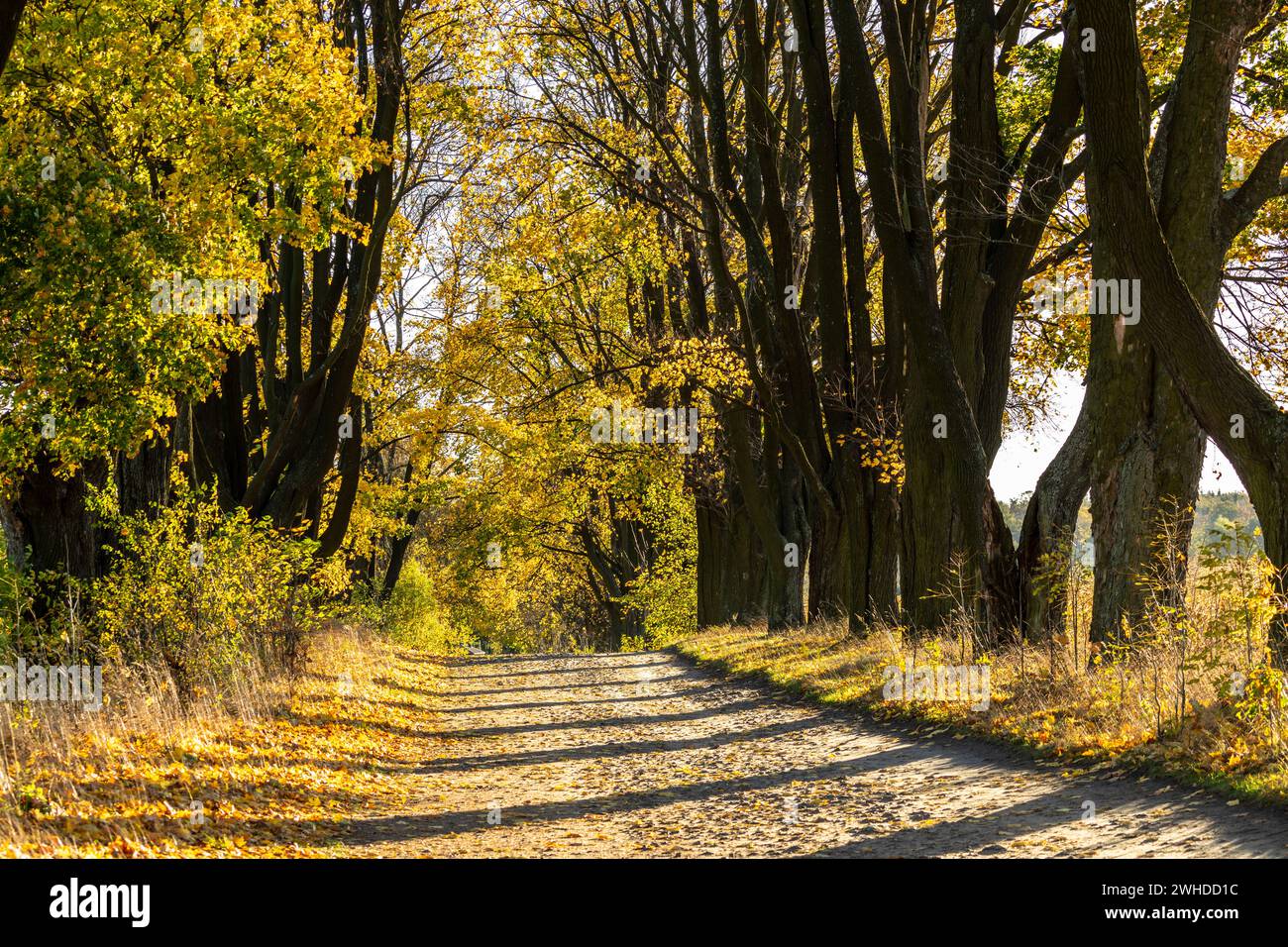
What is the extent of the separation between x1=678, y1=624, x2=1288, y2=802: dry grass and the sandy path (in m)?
0.30

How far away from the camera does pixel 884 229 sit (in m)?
14.1

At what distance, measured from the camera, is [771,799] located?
28.2 ft

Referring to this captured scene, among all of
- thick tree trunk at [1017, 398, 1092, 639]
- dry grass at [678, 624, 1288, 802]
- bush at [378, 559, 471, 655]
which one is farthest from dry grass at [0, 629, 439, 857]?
bush at [378, 559, 471, 655]

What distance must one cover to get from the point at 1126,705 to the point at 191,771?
6917 mm

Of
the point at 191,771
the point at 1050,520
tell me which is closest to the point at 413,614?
the point at 1050,520

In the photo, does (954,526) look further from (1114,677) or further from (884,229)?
(1114,677)

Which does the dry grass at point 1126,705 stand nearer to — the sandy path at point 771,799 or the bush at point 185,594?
the sandy path at point 771,799

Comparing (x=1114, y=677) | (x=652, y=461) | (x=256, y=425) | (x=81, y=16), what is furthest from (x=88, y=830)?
(x=652, y=461)

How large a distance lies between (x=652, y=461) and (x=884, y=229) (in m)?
16.6

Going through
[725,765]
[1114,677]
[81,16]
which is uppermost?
[81,16]

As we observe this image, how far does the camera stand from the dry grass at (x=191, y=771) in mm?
6742

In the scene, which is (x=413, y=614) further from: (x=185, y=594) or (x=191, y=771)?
(x=191, y=771)
